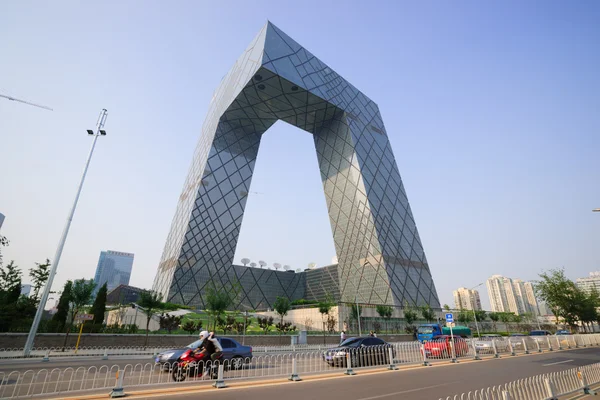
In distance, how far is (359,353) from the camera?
48.2 feet

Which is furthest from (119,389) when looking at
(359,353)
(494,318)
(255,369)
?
(494,318)

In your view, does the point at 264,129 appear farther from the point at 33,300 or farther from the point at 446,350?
the point at 446,350

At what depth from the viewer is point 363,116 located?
71375mm

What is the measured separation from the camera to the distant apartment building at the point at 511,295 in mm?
114312

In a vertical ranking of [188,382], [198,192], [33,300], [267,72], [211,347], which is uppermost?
[267,72]

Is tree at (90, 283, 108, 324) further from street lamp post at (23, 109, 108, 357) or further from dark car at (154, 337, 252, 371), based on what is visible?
dark car at (154, 337, 252, 371)

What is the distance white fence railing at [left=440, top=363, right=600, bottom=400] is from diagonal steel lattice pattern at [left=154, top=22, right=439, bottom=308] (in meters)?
42.2

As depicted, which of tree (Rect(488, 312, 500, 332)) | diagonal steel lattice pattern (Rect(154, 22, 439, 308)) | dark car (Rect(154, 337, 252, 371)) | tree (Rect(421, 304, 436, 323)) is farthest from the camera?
tree (Rect(488, 312, 500, 332))

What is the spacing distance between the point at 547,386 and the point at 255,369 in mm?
10175

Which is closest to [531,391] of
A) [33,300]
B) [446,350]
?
[446,350]

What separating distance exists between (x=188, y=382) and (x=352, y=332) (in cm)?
3164

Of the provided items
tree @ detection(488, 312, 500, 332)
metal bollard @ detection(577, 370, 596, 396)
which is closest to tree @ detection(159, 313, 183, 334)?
metal bollard @ detection(577, 370, 596, 396)

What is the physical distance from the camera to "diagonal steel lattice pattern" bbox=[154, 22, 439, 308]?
53.9m

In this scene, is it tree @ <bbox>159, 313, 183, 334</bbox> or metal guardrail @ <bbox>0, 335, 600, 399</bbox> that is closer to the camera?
metal guardrail @ <bbox>0, 335, 600, 399</bbox>
